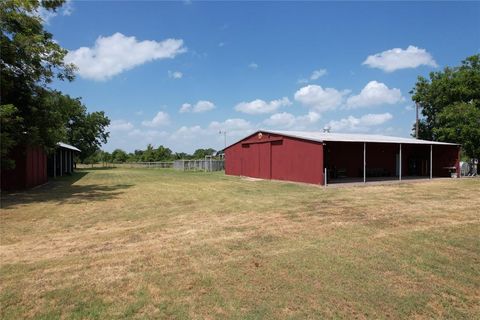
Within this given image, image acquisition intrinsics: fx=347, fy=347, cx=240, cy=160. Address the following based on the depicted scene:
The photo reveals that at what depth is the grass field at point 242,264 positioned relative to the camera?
12.1 feet

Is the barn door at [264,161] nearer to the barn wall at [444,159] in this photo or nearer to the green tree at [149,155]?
the barn wall at [444,159]

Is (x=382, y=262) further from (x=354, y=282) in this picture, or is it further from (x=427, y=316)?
(x=427, y=316)

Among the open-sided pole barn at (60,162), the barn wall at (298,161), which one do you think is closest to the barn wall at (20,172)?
the open-sided pole barn at (60,162)

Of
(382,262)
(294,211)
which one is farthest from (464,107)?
(382,262)

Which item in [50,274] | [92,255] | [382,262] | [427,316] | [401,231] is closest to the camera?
[427,316]

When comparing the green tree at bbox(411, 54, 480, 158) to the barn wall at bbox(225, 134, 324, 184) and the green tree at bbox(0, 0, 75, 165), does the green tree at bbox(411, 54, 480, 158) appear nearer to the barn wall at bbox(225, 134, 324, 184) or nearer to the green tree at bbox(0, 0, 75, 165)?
the barn wall at bbox(225, 134, 324, 184)

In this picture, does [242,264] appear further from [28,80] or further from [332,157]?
[332,157]

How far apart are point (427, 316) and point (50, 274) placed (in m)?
4.63

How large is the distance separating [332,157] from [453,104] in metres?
14.9

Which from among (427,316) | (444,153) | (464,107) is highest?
(464,107)

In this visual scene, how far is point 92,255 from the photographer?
18.3 ft

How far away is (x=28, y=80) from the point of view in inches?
583

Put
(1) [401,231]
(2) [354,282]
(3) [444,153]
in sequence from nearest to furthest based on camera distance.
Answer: (2) [354,282]
(1) [401,231]
(3) [444,153]

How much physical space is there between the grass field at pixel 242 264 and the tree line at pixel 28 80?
6189 millimetres
